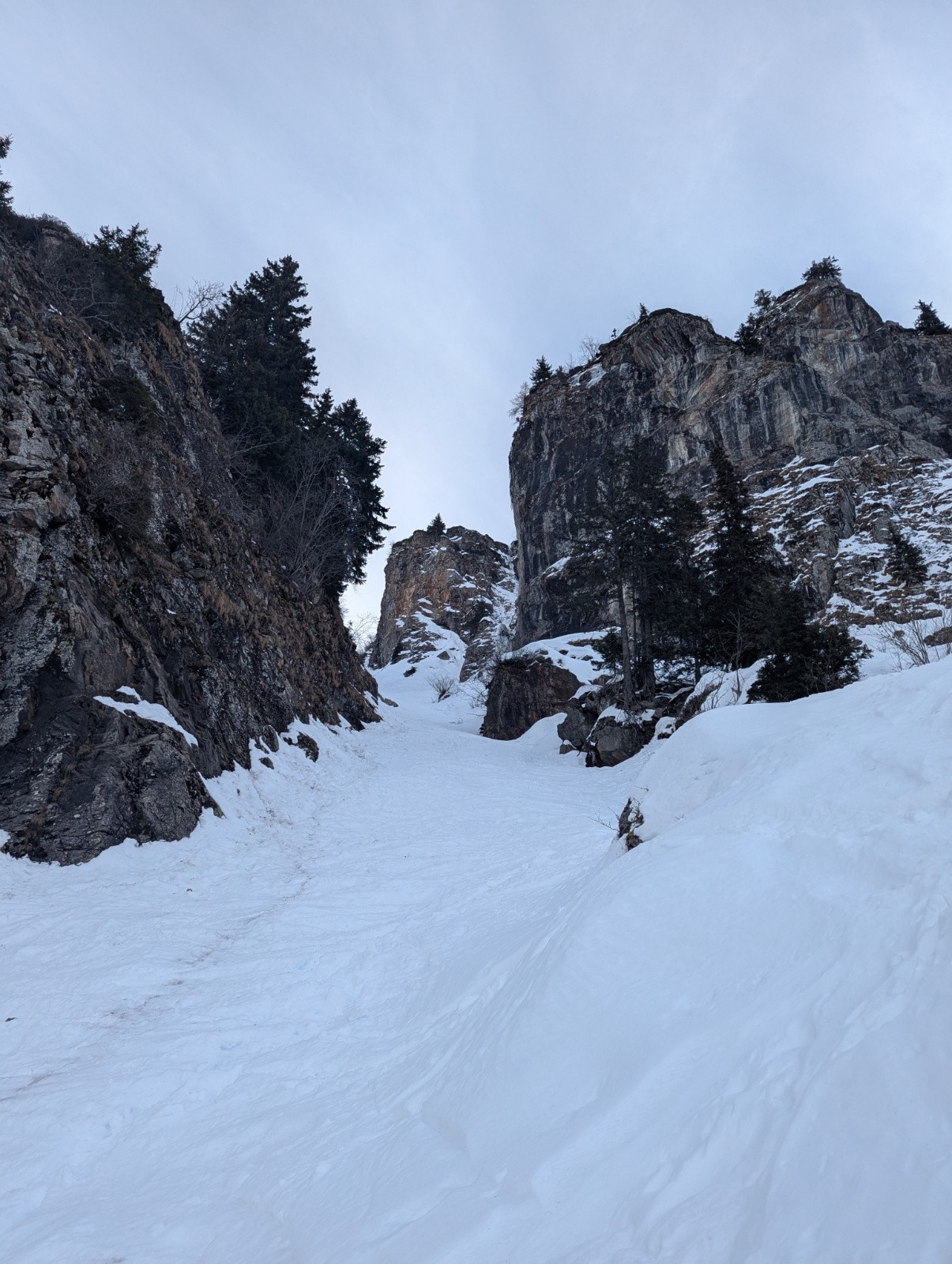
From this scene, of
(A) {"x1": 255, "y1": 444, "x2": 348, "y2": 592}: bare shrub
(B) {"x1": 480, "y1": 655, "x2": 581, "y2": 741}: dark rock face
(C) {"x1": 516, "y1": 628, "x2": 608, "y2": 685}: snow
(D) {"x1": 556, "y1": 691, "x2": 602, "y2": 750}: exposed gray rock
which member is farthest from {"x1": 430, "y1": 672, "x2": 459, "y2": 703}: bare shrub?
(D) {"x1": 556, "y1": 691, "x2": 602, "y2": 750}: exposed gray rock

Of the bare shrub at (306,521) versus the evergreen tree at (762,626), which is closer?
the evergreen tree at (762,626)

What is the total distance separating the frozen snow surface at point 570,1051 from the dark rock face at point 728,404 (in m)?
31.7

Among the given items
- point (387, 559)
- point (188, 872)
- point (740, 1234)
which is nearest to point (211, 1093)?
point (740, 1234)

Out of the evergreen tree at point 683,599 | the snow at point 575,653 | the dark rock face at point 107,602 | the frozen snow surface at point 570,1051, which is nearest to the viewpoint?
the frozen snow surface at point 570,1051

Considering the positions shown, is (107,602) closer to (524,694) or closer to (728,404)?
(524,694)

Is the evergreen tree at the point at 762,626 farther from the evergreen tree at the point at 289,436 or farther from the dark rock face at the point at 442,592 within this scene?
the dark rock face at the point at 442,592

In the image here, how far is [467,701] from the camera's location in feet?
156

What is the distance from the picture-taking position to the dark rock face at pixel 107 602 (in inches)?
267

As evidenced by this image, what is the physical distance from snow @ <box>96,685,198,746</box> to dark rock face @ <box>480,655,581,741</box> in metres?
18.7

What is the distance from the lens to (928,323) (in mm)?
44094

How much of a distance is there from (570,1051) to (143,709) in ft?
25.7

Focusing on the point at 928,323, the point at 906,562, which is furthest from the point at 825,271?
the point at 906,562

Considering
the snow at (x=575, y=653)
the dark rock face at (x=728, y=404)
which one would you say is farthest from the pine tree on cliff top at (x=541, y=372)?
the snow at (x=575, y=653)

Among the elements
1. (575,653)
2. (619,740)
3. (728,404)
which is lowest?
(619,740)
